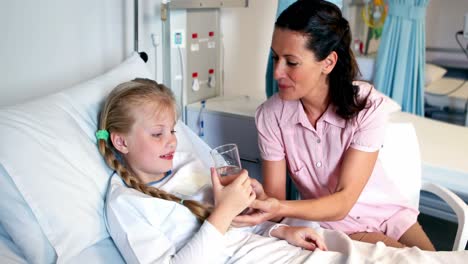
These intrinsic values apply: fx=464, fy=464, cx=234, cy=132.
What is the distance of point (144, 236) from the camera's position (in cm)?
117

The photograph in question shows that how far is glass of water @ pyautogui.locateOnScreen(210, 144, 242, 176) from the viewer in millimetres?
1217

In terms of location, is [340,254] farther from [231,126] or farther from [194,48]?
[194,48]

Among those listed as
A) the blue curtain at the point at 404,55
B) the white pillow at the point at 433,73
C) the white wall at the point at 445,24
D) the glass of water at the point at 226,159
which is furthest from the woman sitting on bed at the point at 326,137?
the white wall at the point at 445,24

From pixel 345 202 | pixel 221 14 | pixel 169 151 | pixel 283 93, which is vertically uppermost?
pixel 221 14

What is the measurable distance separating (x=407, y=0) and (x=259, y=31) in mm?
1075

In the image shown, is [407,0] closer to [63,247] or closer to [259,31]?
[259,31]

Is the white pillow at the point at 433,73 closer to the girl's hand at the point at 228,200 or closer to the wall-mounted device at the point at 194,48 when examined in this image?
the wall-mounted device at the point at 194,48

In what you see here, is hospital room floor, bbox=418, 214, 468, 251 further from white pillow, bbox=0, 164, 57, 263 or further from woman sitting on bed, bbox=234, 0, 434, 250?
white pillow, bbox=0, 164, 57, 263

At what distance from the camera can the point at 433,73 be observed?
13.8ft

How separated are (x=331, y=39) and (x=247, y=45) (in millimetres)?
1521

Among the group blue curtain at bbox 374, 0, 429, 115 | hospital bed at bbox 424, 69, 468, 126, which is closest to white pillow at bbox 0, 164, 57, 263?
blue curtain at bbox 374, 0, 429, 115

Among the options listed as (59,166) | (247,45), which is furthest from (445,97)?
(59,166)

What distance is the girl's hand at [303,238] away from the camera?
4.30 ft

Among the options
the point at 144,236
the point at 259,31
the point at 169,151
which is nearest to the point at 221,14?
the point at 259,31
